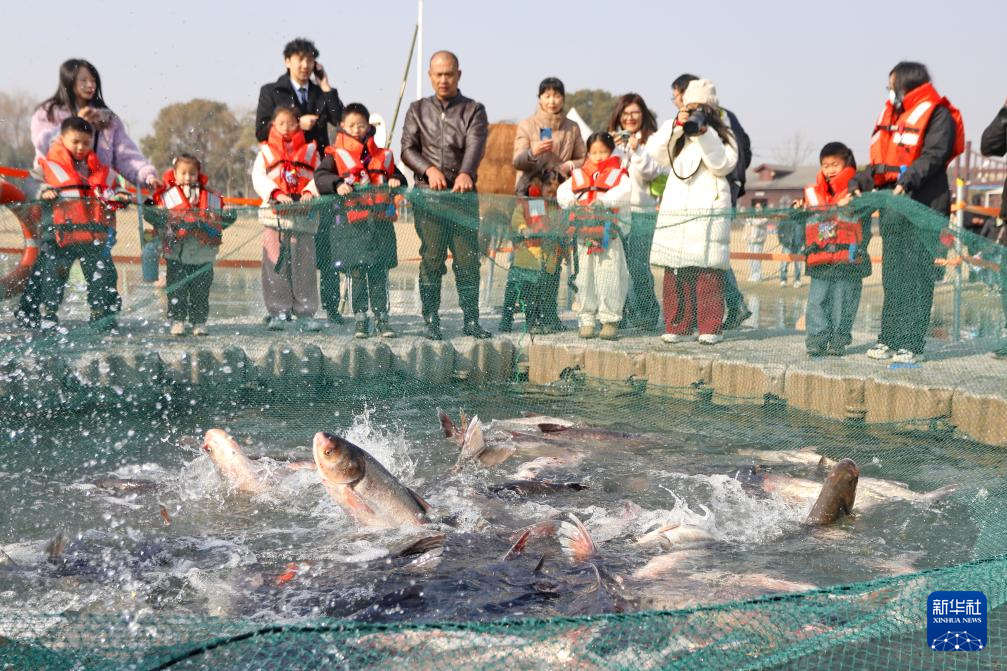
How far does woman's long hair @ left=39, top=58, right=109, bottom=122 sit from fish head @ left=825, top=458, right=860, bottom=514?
704 centimetres

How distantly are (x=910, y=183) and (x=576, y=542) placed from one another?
515 centimetres

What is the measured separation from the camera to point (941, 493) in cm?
548

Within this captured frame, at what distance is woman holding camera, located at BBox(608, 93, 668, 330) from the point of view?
8445mm

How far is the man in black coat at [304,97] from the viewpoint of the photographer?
9.38 meters

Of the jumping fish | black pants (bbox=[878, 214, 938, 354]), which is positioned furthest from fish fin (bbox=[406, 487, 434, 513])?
black pants (bbox=[878, 214, 938, 354])

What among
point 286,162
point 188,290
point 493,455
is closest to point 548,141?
point 286,162

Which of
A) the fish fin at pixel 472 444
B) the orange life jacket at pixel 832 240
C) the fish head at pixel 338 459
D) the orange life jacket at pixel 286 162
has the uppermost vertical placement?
the orange life jacket at pixel 286 162

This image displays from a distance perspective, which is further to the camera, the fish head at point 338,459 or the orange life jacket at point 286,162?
the orange life jacket at point 286,162

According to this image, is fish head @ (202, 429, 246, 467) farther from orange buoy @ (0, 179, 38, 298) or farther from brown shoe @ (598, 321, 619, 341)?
brown shoe @ (598, 321, 619, 341)

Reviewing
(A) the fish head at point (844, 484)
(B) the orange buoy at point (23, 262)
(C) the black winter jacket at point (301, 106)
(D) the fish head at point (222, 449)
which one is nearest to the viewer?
(A) the fish head at point (844, 484)

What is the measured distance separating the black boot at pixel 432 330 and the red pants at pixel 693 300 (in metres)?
1.90

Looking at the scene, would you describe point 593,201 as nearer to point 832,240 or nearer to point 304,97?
point 832,240

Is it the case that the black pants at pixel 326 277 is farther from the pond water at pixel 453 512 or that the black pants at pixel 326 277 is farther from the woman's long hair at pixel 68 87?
the woman's long hair at pixel 68 87

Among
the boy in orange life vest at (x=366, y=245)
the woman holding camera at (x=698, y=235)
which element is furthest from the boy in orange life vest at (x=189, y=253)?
the woman holding camera at (x=698, y=235)
